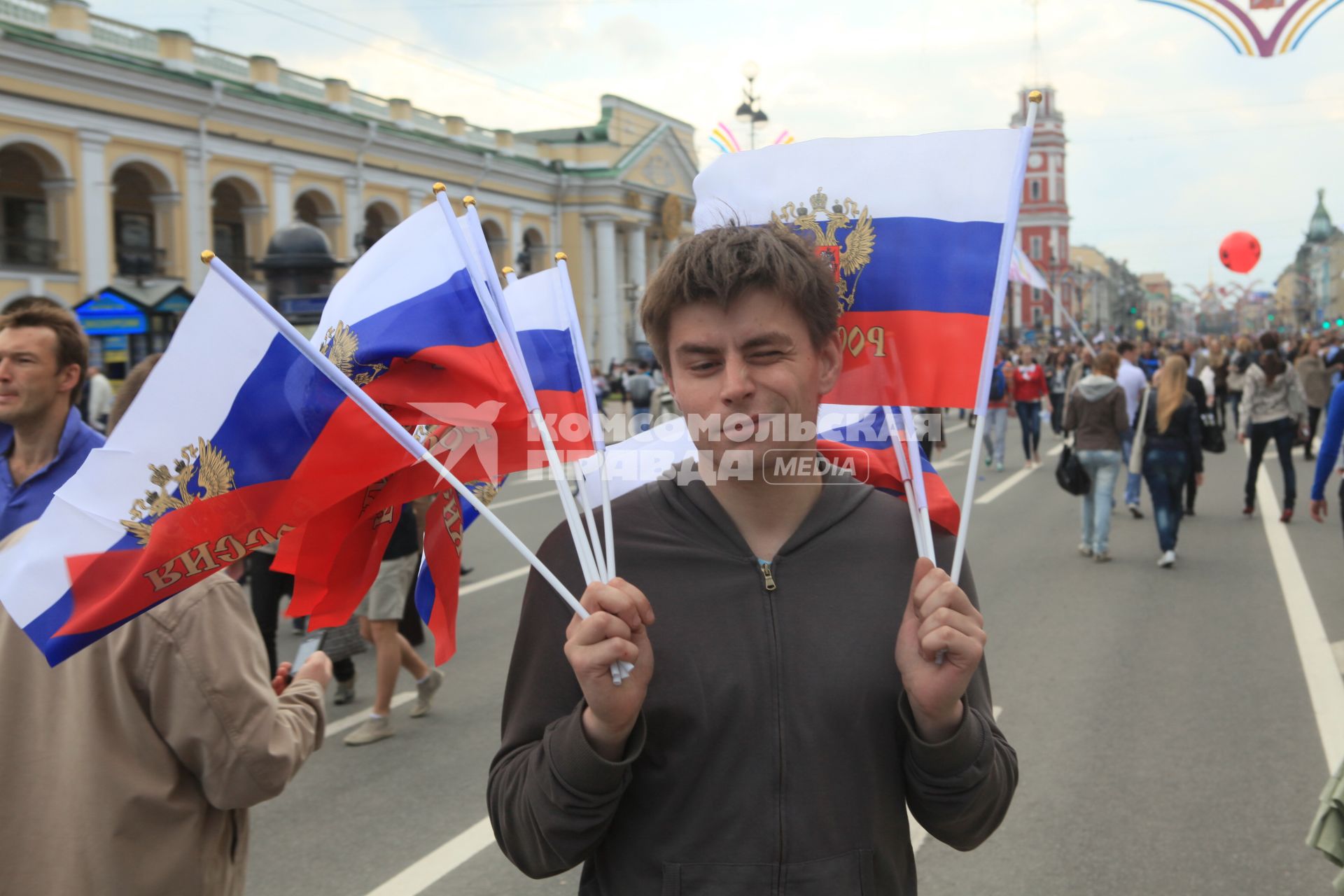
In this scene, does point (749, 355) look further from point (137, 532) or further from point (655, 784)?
point (137, 532)

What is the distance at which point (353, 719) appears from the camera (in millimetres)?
6469

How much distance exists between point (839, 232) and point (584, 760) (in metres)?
1.13

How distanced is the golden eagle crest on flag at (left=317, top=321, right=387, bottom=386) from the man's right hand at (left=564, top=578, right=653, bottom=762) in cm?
74

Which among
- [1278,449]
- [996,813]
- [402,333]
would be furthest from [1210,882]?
[1278,449]

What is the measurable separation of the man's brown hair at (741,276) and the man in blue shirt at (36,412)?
6.13 ft

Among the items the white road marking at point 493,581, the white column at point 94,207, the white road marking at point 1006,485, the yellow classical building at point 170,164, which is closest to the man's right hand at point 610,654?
the white road marking at point 493,581

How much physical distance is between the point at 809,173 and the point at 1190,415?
941 centimetres

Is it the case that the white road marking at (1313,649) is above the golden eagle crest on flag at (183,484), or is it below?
below

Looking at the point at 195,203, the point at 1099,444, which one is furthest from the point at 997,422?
the point at 195,203

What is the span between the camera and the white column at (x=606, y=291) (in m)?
52.0

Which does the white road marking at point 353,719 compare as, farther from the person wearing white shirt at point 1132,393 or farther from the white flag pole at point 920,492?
the person wearing white shirt at point 1132,393

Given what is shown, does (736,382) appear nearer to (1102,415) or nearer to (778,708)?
(778,708)

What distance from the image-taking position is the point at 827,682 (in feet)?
6.22

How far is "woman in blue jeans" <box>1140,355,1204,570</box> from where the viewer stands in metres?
10.2
